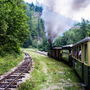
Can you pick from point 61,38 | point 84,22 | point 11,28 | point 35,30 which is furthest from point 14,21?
point 35,30

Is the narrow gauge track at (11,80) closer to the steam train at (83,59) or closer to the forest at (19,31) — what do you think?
the steam train at (83,59)

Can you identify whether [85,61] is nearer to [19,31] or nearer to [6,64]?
[6,64]

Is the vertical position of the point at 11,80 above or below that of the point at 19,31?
below

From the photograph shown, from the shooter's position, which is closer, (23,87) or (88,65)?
(88,65)

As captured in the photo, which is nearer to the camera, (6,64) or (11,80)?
(11,80)

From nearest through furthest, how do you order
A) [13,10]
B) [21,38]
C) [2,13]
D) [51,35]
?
1. [2,13]
2. [13,10]
3. [21,38]
4. [51,35]

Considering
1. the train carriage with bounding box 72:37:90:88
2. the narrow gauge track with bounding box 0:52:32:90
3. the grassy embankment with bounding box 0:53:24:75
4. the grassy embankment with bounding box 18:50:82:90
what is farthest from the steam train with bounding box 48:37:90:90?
the grassy embankment with bounding box 0:53:24:75

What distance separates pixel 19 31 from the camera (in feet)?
57.7

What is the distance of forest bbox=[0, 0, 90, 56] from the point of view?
11.8 metres

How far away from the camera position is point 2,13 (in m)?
10.6

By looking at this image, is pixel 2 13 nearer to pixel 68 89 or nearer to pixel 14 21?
pixel 14 21

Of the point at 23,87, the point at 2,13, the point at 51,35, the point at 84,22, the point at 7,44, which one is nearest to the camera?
the point at 23,87

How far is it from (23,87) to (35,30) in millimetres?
95957

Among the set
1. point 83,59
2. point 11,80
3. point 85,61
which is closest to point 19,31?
point 11,80
